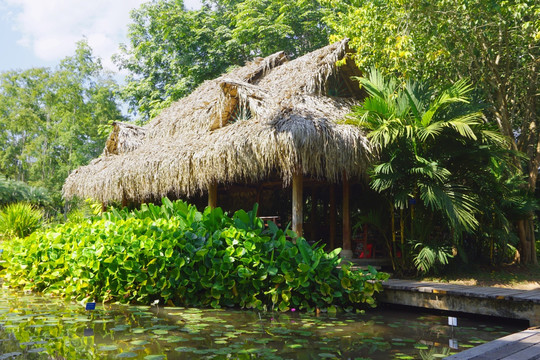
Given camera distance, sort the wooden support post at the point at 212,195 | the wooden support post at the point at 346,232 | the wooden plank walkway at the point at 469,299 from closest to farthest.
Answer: the wooden plank walkway at the point at 469,299 < the wooden support post at the point at 346,232 < the wooden support post at the point at 212,195

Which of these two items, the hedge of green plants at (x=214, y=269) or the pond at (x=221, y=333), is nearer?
the pond at (x=221, y=333)

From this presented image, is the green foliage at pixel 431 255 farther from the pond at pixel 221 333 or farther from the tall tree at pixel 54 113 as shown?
the tall tree at pixel 54 113

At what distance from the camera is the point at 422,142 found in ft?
21.4

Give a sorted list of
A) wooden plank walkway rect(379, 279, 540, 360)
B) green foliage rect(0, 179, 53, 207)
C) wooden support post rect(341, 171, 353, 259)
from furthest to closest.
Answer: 1. green foliage rect(0, 179, 53, 207)
2. wooden support post rect(341, 171, 353, 259)
3. wooden plank walkway rect(379, 279, 540, 360)

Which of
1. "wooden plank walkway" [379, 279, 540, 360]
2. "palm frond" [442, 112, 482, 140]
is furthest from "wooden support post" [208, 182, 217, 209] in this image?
"palm frond" [442, 112, 482, 140]

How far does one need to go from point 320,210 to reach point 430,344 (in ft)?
27.5

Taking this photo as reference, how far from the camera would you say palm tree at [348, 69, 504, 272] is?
6004 mm

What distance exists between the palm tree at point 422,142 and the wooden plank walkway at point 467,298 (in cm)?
87

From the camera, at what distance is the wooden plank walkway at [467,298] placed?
474cm

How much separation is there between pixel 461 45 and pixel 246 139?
14.2ft

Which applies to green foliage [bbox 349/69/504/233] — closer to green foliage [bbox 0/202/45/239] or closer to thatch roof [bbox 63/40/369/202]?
thatch roof [bbox 63/40/369/202]

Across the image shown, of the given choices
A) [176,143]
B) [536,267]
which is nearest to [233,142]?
[176,143]

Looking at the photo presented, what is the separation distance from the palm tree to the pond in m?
1.58

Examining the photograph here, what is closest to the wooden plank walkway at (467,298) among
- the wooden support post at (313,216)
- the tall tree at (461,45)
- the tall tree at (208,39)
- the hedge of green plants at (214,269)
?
the hedge of green plants at (214,269)
